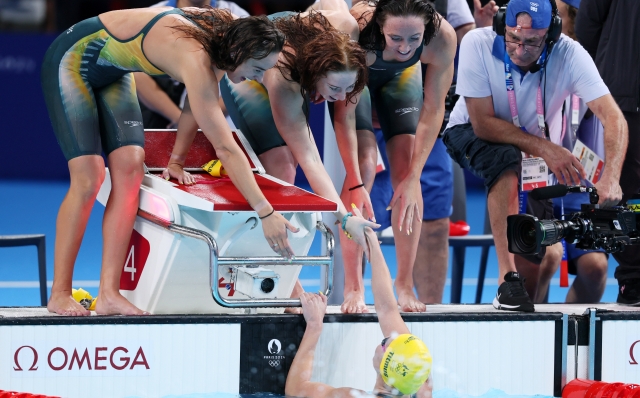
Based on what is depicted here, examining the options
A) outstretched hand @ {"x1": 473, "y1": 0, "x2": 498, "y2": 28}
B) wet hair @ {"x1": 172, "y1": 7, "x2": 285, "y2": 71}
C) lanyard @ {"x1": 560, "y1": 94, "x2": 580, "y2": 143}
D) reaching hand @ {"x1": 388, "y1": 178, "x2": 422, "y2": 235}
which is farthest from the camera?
outstretched hand @ {"x1": 473, "y1": 0, "x2": 498, "y2": 28}

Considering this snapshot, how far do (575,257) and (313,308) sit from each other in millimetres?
2070

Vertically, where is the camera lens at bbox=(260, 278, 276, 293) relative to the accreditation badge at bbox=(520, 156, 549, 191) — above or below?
below

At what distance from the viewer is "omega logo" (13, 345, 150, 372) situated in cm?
412

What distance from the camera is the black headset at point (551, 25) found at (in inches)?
186

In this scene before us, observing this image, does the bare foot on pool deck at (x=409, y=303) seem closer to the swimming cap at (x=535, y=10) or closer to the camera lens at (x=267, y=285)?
the camera lens at (x=267, y=285)

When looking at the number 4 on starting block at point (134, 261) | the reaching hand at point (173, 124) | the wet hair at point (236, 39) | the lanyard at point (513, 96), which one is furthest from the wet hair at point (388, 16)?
the reaching hand at point (173, 124)

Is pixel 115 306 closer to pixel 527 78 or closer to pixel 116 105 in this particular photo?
pixel 116 105

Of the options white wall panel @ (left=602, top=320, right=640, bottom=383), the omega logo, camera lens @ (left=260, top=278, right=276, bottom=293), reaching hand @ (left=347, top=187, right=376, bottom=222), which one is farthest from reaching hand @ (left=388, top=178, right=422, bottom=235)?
the omega logo

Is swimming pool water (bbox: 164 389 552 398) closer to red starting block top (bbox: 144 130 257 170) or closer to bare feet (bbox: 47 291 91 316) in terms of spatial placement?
bare feet (bbox: 47 291 91 316)

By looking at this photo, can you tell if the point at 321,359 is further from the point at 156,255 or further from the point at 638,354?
the point at 638,354

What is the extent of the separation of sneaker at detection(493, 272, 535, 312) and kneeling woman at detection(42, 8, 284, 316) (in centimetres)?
124

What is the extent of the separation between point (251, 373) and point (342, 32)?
1528 mm

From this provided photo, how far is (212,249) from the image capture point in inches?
159

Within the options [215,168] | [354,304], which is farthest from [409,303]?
[215,168]
